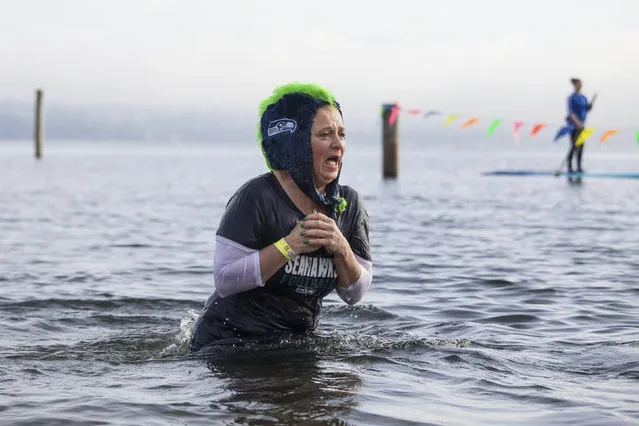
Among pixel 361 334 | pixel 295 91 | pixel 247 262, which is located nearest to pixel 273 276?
pixel 247 262

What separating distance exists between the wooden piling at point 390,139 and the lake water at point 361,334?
1181 centimetres

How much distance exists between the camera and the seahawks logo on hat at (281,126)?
16.9ft

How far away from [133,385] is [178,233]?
29.4 feet

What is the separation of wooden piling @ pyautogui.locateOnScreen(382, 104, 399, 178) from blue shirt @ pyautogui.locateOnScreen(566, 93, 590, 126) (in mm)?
4914

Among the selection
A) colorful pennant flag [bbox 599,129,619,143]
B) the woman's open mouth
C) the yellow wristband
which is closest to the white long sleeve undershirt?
the yellow wristband

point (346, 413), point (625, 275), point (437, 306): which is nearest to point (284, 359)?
point (346, 413)

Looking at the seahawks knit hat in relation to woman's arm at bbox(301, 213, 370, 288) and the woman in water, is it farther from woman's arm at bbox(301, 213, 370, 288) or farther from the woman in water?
woman's arm at bbox(301, 213, 370, 288)

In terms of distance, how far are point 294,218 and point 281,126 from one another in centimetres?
49

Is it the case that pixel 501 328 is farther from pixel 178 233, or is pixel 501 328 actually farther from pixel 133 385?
pixel 178 233

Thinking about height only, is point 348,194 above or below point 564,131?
below

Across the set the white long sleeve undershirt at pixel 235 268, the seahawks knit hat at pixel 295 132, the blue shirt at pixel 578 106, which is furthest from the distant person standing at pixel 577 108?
the white long sleeve undershirt at pixel 235 268

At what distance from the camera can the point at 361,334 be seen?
274 inches

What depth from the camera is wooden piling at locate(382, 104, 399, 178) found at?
2740 centimetres

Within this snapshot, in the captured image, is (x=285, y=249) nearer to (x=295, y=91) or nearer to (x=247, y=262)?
(x=247, y=262)
